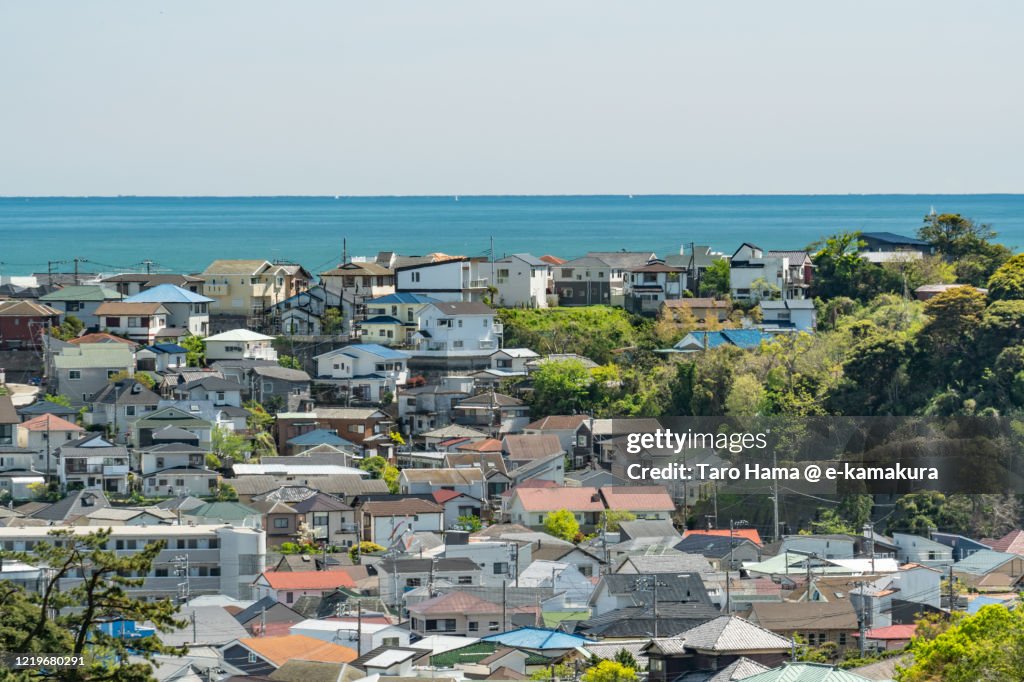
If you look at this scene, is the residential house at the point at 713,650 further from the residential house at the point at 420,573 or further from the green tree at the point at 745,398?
the green tree at the point at 745,398

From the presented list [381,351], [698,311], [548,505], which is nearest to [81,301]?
[381,351]

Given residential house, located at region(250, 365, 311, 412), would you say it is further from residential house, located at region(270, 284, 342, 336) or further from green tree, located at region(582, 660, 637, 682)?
green tree, located at region(582, 660, 637, 682)

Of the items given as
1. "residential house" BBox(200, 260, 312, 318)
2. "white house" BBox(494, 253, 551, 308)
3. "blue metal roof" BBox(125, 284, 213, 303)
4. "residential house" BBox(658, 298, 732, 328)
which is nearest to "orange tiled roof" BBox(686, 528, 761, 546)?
"residential house" BBox(658, 298, 732, 328)

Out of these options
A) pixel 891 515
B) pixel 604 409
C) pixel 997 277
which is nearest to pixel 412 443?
pixel 604 409

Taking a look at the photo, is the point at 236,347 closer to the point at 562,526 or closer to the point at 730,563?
the point at 562,526

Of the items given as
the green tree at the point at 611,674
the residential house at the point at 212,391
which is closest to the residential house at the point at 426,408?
the residential house at the point at 212,391
